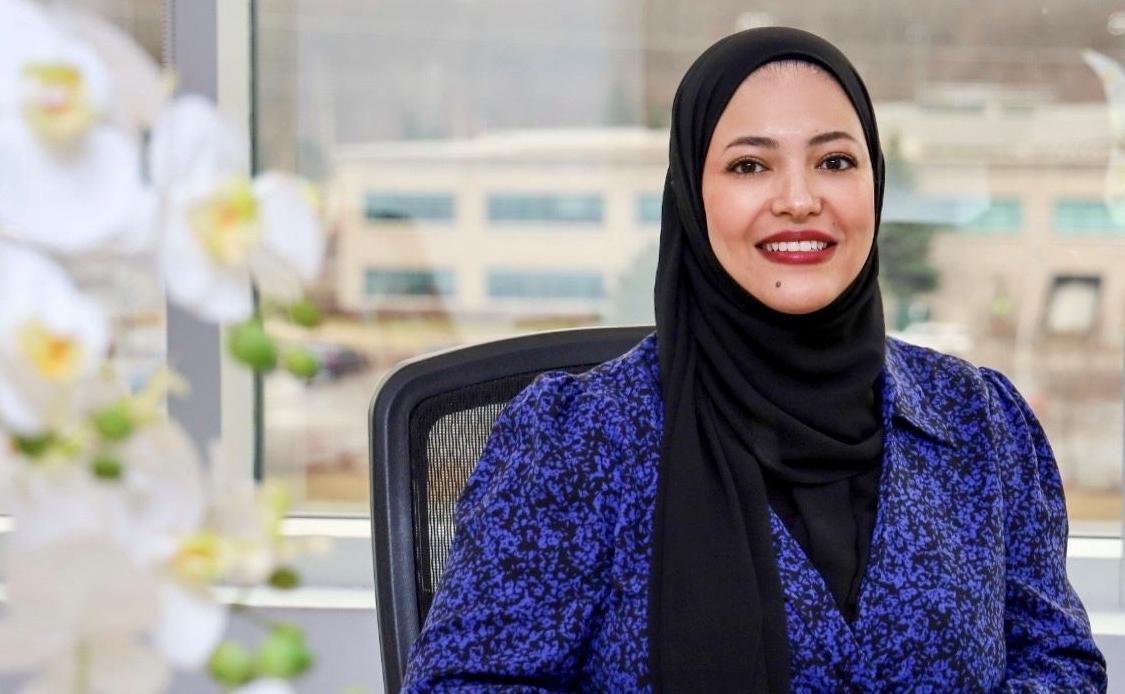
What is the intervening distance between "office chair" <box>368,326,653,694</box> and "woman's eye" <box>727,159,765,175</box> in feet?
0.97

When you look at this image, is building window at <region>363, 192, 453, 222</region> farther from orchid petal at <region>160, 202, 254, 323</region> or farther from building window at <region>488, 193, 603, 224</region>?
orchid petal at <region>160, 202, 254, 323</region>

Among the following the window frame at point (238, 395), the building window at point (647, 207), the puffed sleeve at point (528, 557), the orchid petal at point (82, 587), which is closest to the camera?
the orchid petal at point (82, 587)

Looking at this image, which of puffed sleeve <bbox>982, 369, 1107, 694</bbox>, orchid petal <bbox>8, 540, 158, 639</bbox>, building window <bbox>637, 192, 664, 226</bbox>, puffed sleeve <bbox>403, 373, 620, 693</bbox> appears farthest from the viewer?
building window <bbox>637, 192, 664, 226</bbox>

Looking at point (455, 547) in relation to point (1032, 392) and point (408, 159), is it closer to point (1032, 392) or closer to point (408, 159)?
point (408, 159)

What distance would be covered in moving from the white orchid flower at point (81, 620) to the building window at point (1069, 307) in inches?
89.8

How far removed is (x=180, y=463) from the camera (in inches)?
15.2

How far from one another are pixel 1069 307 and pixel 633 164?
83cm

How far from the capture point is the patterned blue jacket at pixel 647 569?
54.2 inches

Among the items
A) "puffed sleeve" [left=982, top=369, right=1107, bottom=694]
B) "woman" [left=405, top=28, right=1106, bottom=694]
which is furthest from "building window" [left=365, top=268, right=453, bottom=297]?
"puffed sleeve" [left=982, top=369, right=1107, bottom=694]

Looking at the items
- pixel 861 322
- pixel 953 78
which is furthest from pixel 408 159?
pixel 861 322

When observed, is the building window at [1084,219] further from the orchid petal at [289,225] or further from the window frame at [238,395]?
the orchid petal at [289,225]

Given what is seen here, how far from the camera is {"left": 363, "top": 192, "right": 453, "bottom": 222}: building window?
248cm

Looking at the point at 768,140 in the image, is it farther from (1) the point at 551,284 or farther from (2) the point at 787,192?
(1) the point at 551,284

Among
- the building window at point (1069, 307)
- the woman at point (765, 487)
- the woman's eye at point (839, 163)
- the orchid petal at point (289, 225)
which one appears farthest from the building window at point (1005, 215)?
the orchid petal at point (289, 225)
